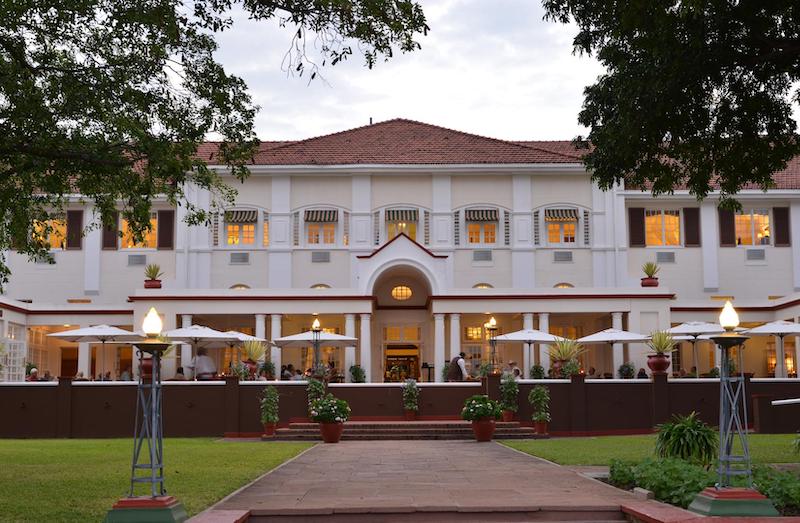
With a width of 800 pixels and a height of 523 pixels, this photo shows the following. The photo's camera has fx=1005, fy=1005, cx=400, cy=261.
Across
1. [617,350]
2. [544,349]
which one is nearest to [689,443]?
[617,350]

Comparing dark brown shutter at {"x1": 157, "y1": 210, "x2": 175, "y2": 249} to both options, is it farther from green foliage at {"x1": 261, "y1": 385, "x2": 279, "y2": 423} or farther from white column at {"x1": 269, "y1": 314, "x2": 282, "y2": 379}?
green foliage at {"x1": 261, "y1": 385, "x2": 279, "y2": 423}

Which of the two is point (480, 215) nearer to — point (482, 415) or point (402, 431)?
point (402, 431)

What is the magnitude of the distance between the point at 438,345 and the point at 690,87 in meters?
19.1

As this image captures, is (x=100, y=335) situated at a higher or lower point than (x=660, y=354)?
higher

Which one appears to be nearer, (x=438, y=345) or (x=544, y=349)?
(x=438, y=345)

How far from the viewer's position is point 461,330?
3719cm

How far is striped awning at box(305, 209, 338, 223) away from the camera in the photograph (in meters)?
Result: 39.5

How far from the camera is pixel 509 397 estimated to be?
84.6ft

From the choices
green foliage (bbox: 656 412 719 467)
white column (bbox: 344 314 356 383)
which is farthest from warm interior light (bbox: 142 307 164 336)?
white column (bbox: 344 314 356 383)

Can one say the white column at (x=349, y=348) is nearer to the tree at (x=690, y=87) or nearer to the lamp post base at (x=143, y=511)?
the tree at (x=690, y=87)

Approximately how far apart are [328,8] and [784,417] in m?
16.9

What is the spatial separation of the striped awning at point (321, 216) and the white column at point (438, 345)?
23.1 feet

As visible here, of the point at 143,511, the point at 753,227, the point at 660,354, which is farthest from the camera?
the point at 753,227

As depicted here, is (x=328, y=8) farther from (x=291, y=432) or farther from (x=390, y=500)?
(x=291, y=432)
